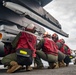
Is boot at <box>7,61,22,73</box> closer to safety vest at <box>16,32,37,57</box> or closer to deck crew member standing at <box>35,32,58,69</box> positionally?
safety vest at <box>16,32,37,57</box>

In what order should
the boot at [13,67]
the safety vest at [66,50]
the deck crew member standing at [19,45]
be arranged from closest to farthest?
the boot at [13,67] < the deck crew member standing at [19,45] < the safety vest at [66,50]

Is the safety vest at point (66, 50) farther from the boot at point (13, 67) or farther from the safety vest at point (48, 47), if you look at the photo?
the boot at point (13, 67)

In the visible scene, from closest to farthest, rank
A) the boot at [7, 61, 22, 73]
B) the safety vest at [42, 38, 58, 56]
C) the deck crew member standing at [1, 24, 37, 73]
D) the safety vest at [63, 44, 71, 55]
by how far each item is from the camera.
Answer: the boot at [7, 61, 22, 73], the deck crew member standing at [1, 24, 37, 73], the safety vest at [42, 38, 58, 56], the safety vest at [63, 44, 71, 55]

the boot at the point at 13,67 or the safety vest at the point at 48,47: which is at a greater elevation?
the safety vest at the point at 48,47

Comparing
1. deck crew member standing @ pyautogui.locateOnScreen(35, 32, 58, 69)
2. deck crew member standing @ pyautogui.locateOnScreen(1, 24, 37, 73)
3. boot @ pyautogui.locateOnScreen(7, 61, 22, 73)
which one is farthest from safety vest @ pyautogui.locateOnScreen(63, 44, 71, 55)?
boot @ pyautogui.locateOnScreen(7, 61, 22, 73)

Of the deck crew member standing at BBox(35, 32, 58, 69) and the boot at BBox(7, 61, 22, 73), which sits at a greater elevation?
the deck crew member standing at BBox(35, 32, 58, 69)

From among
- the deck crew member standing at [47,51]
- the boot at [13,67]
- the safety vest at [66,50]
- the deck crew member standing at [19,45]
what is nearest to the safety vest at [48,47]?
the deck crew member standing at [47,51]

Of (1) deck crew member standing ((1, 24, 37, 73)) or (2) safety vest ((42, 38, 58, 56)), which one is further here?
(2) safety vest ((42, 38, 58, 56))

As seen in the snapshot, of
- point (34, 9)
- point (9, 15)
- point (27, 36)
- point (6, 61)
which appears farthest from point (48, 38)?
point (34, 9)

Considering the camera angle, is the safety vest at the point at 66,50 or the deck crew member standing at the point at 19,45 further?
the safety vest at the point at 66,50

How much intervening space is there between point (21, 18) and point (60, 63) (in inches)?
99.6

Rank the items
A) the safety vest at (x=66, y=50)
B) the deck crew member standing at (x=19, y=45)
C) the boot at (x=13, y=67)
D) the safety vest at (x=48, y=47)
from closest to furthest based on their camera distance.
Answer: the boot at (x=13, y=67), the deck crew member standing at (x=19, y=45), the safety vest at (x=48, y=47), the safety vest at (x=66, y=50)

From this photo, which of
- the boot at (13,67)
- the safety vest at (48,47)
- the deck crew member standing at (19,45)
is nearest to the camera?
the boot at (13,67)

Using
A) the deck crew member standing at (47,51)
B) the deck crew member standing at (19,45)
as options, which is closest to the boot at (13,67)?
the deck crew member standing at (19,45)
